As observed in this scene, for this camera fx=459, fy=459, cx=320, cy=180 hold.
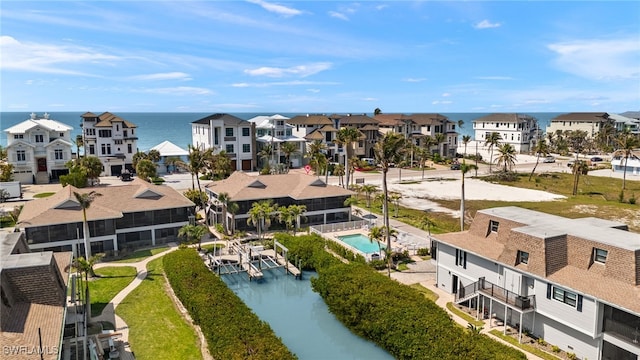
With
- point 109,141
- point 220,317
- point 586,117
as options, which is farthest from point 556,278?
point 586,117

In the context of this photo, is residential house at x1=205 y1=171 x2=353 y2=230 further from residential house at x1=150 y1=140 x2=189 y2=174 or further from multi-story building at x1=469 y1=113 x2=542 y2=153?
multi-story building at x1=469 y1=113 x2=542 y2=153

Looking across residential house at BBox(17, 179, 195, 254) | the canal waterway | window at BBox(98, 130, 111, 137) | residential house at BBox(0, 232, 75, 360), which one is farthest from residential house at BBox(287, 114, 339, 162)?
residential house at BBox(0, 232, 75, 360)

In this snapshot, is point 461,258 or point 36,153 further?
point 36,153

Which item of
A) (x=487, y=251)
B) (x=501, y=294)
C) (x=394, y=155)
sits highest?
(x=394, y=155)

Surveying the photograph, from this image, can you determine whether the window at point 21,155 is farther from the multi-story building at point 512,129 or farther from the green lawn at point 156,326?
the multi-story building at point 512,129

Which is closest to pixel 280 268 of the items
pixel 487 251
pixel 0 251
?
pixel 487 251

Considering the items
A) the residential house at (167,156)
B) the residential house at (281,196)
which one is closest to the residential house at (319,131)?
the residential house at (167,156)

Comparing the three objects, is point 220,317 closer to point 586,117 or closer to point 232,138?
point 232,138

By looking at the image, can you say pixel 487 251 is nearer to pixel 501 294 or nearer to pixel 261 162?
pixel 501 294
